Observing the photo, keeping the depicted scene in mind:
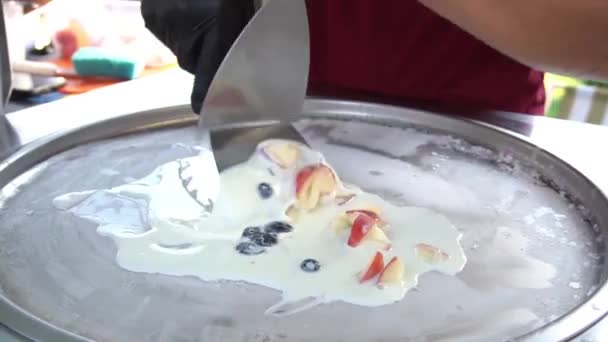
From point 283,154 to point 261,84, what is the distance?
60mm

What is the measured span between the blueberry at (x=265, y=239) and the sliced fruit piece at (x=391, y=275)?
78 mm

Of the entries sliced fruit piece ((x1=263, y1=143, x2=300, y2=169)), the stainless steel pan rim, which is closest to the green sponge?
the stainless steel pan rim

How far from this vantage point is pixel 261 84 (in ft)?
1.91

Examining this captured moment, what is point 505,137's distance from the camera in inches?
25.3

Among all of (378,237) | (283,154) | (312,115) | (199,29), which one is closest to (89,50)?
(199,29)

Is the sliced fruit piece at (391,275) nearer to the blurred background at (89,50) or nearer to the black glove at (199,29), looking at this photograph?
the black glove at (199,29)

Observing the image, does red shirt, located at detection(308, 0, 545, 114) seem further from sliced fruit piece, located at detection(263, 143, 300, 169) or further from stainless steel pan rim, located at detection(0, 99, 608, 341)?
sliced fruit piece, located at detection(263, 143, 300, 169)

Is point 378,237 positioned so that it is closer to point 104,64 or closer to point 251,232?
point 251,232

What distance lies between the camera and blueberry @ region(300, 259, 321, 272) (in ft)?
1.53

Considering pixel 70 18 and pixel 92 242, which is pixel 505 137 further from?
pixel 70 18

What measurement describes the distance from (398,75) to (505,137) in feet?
0.52

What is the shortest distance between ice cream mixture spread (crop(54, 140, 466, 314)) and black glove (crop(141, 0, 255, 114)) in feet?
0.28

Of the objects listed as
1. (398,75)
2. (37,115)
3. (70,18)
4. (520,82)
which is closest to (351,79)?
(398,75)

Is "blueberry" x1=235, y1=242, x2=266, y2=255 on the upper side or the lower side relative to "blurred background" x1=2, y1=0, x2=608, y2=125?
upper
